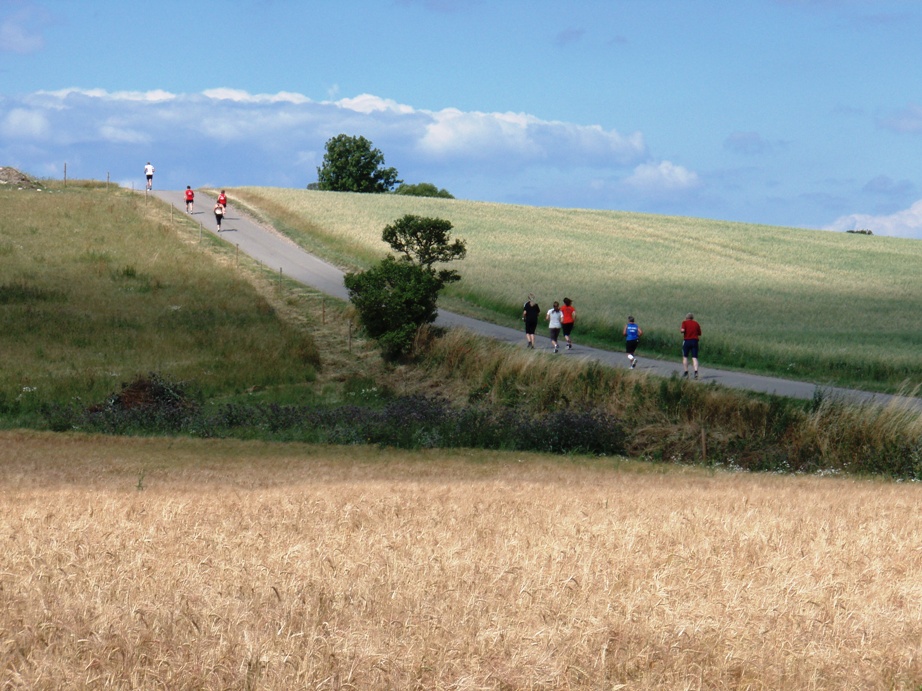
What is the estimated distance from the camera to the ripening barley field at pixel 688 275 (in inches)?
1444

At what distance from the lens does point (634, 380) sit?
26.6 metres

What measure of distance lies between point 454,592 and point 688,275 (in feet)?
183

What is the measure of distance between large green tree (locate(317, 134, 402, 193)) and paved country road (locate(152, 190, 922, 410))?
4278cm

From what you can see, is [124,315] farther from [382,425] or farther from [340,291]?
[382,425]

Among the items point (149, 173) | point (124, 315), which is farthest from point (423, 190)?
point (124, 315)

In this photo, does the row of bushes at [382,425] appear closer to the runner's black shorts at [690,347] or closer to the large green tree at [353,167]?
the runner's black shorts at [690,347]

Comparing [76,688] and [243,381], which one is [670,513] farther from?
[243,381]

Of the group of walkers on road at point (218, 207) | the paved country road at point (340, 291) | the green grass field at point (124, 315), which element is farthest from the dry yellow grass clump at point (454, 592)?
the group of walkers on road at point (218, 207)

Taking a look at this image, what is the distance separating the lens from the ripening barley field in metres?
36.7

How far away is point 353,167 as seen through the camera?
413 ft

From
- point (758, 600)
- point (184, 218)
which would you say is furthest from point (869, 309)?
point (758, 600)

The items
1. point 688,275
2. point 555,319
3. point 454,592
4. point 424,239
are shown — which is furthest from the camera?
point 688,275

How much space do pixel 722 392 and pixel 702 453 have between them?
224cm

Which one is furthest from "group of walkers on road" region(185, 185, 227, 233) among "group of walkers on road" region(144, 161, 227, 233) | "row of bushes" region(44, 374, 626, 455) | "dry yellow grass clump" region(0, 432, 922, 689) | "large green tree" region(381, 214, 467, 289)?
"dry yellow grass clump" region(0, 432, 922, 689)
